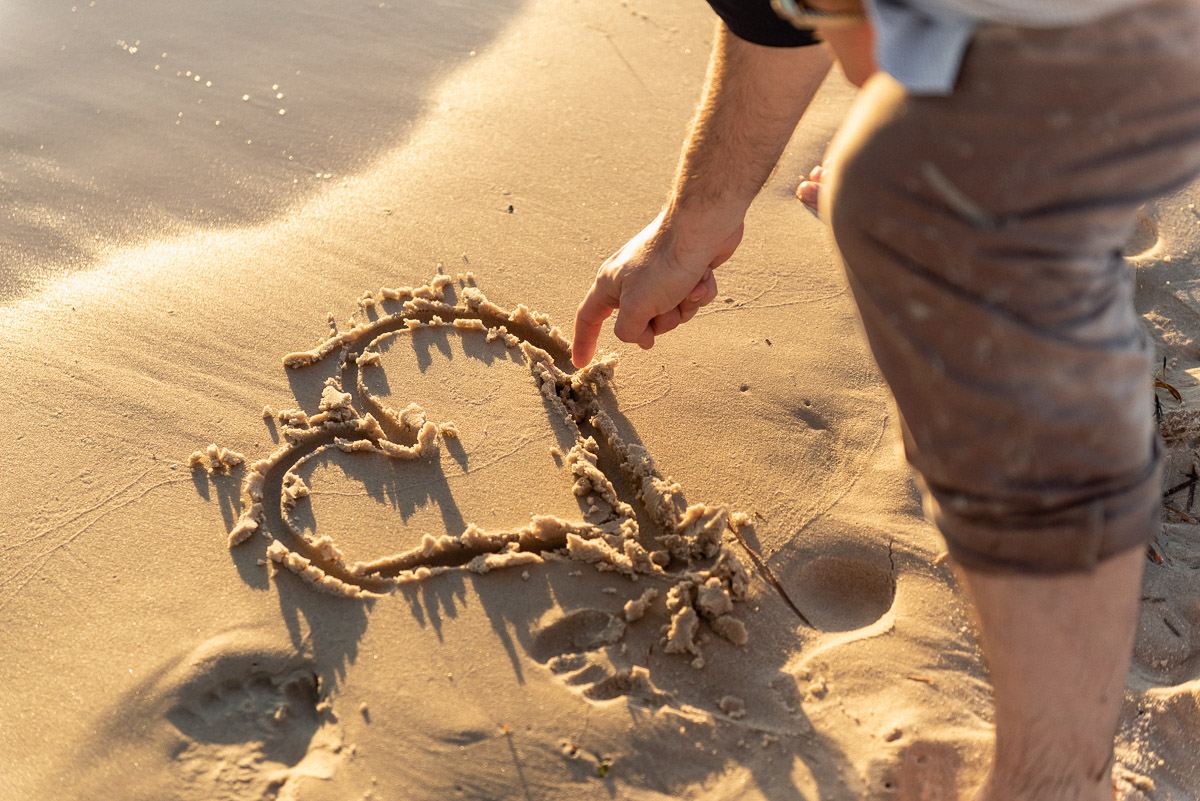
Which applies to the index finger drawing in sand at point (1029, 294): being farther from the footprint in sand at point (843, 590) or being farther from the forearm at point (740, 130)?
the forearm at point (740, 130)

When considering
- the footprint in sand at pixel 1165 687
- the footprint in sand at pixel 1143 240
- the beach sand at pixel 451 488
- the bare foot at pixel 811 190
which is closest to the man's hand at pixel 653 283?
the beach sand at pixel 451 488

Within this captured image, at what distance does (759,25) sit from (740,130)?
0.20 m

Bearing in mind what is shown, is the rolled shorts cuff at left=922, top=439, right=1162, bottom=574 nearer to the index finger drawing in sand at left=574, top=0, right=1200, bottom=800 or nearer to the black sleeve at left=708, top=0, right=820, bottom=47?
the index finger drawing in sand at left=574, top=0, right=1200, bottom=800

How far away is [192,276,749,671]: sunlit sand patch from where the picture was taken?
5.55 ft

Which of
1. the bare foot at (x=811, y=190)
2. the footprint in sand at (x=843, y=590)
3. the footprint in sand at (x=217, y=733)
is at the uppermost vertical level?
the bare foot at (x=811, y=190)

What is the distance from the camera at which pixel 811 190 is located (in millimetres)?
2586

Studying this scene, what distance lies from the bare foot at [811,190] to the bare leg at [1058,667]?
5.55ft

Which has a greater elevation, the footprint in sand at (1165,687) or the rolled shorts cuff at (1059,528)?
the rolled shorts cuff at (1059,528)

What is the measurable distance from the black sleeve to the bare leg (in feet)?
3.65

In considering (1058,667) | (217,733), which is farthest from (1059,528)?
(217,733)

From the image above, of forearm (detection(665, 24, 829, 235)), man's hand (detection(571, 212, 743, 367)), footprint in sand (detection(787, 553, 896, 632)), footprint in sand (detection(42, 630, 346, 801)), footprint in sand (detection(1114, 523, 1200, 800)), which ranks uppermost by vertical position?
forearm (detection(665, 24, 829, 235))

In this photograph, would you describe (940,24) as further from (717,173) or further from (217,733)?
(217,733)

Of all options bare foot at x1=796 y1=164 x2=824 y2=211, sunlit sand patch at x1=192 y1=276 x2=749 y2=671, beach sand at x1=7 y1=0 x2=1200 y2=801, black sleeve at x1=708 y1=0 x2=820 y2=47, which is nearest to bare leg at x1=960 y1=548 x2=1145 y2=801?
beach sand at x1=7 y1=0 x2=1200 y2=801

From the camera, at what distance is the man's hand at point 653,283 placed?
1887 mm
